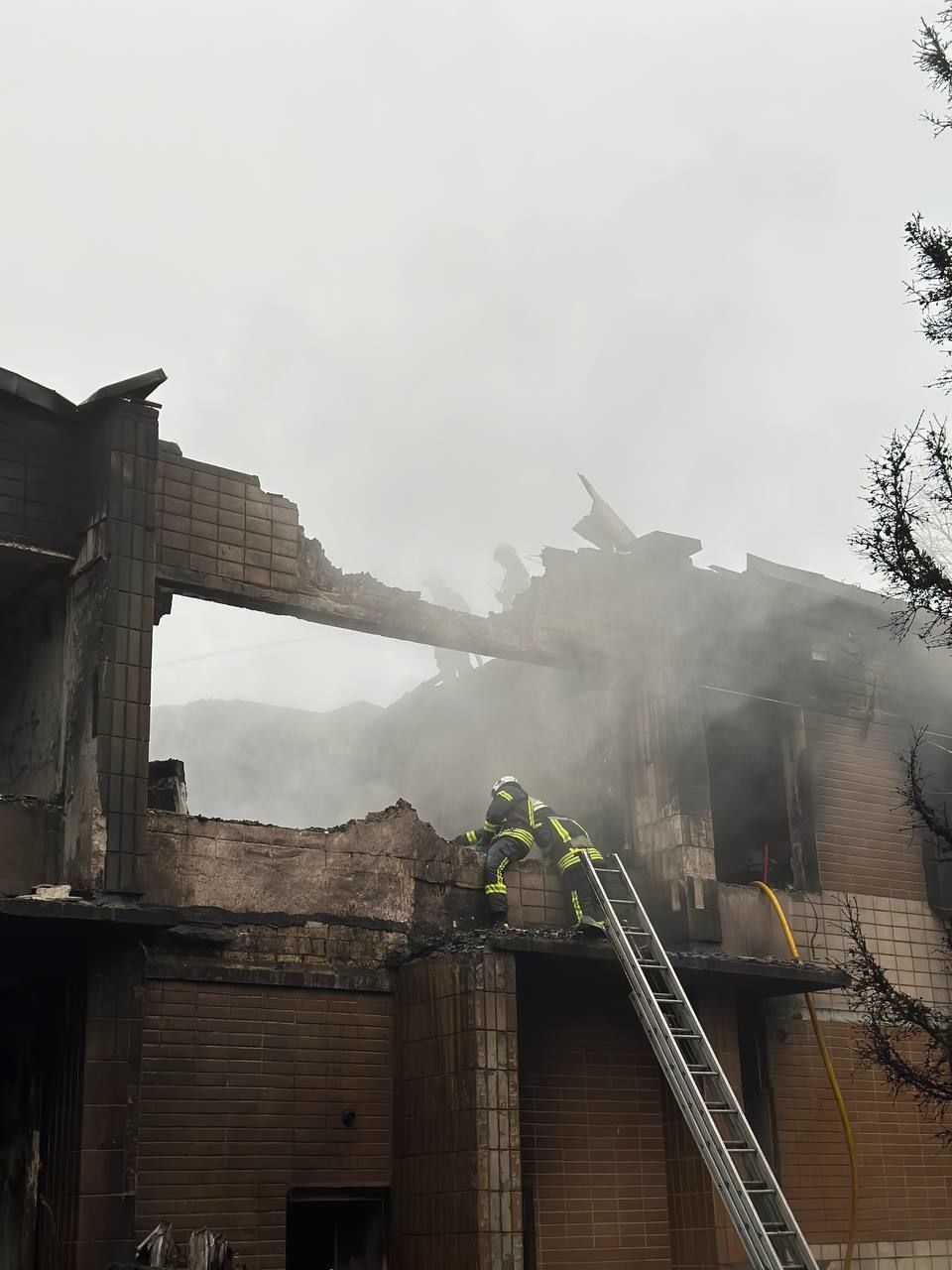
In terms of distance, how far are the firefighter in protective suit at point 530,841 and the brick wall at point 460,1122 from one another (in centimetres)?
150

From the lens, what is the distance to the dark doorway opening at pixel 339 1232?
10.8m

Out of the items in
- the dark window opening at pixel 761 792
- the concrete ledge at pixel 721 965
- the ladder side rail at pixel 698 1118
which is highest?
the dark window opening at pixel 761 792

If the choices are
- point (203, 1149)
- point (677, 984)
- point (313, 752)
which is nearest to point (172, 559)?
point (203, 1149)

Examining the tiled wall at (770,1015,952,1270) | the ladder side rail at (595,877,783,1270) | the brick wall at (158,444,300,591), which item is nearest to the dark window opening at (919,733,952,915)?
the tiled wall at (770,1015,952,1270)

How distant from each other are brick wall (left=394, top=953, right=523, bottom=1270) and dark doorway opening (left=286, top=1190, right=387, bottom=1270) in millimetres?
229

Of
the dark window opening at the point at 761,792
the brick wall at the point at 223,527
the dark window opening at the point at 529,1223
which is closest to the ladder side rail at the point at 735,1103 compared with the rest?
the dark window opening at the point at 529,1223

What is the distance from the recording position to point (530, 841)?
12508 mm

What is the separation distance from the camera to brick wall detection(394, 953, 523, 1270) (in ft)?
32.8

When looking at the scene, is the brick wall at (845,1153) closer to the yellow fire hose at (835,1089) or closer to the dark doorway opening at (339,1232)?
the yellow fire hose at (835,1089)

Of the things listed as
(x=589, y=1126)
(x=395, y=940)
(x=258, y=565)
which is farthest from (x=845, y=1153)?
(x=258, y=565)

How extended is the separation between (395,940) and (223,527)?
363cm

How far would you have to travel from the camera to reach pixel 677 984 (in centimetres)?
1106

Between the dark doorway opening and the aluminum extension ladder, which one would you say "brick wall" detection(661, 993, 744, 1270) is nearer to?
the aluminum extension ladder

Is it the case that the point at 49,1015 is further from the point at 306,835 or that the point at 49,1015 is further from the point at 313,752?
the point at 313,752
